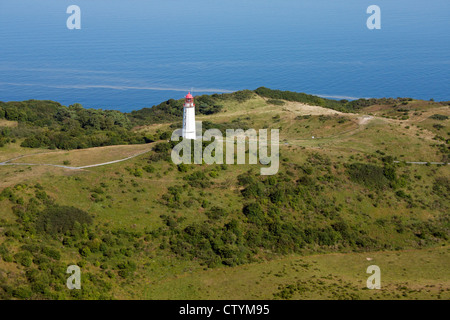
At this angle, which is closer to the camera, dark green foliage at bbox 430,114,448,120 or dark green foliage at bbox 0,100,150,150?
dark green foliage at bbox 0,100,150,150

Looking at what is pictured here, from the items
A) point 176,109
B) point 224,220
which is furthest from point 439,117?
point 176,109

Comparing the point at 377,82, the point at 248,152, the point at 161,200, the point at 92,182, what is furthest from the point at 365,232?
the point at 377,82

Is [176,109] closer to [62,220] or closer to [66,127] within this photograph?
[66,127]

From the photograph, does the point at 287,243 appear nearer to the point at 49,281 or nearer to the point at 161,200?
the point at 161,200

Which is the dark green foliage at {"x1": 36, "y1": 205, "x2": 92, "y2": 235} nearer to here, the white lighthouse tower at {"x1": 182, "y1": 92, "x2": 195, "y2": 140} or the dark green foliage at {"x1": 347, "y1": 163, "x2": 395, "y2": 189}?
the white lighthouse tower at {"x1": 182, "y1": 92, "x2": 195, "y2": 140}

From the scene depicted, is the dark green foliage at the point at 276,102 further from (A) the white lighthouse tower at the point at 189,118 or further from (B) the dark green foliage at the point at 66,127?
(A) the white lighthouse tower at the point at 189,118

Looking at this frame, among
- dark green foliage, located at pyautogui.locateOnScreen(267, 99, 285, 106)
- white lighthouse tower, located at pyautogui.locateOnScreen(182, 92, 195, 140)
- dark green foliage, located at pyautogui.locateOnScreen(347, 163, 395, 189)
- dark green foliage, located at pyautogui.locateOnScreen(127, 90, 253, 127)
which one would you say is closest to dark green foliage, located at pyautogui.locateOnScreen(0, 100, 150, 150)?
dark green foliage, located at pyautogui.locateOnScreen(127, 90, 253, 127)

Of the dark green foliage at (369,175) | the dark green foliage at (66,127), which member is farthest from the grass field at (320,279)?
the dark green foliage at (66,127)
